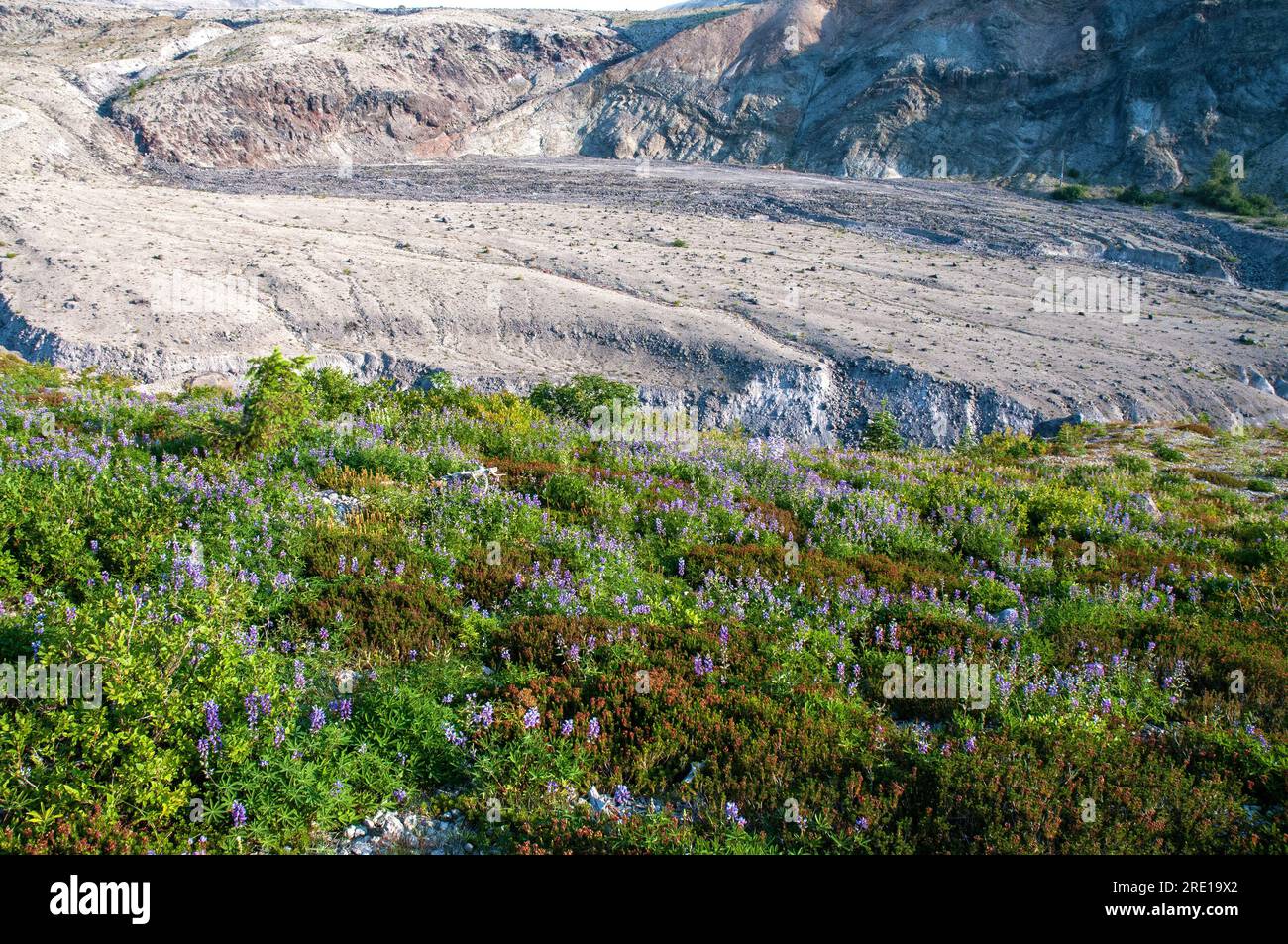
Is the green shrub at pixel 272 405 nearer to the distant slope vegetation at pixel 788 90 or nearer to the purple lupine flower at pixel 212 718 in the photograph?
the purple lupine flower at pixel 212 718

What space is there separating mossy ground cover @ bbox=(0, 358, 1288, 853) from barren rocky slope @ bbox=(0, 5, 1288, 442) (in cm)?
1250

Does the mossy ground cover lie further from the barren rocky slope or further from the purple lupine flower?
the barren rocky slope

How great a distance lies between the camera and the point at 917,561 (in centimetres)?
898

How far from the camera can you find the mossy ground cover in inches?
171

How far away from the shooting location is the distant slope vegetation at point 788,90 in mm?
47781

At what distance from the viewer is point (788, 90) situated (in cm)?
6059

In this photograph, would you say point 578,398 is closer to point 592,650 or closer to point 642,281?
point 592,650

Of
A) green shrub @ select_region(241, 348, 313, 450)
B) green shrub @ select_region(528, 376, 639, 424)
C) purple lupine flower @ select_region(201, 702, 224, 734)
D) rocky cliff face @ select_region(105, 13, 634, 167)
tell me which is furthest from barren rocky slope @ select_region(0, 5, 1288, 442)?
purple lupine flower @ select_region(201, 702, 224, 734)

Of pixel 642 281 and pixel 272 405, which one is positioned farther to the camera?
pixel 642 281

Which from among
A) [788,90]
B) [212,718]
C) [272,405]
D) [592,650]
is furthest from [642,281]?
[788,90]

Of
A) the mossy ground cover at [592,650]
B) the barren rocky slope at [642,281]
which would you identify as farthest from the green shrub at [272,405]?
the barren rocky slope at [642,281]

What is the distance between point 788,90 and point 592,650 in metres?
63.5

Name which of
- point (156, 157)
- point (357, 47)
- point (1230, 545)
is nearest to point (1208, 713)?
point (1230, 545)

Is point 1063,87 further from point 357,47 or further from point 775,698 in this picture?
point 775,698
